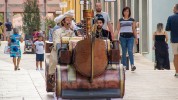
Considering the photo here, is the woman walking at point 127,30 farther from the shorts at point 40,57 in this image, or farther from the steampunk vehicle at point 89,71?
the shorts at point 40,57

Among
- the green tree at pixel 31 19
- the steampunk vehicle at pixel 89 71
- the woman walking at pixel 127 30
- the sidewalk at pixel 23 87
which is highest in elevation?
the green tree at pixel 31 19

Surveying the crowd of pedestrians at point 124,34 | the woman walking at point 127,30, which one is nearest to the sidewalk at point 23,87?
the crowd of pedestrians at point 124,34

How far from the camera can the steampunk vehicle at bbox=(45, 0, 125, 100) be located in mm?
9492

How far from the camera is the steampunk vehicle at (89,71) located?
949cm

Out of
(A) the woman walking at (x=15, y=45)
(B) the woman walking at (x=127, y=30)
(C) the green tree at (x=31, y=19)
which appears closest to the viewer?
(B) the woman walking at (x=127, y=30)

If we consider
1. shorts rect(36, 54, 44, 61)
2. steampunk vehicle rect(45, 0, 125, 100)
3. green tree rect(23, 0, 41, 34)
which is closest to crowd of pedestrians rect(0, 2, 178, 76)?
shorts rect(36, 54, 44, 61)

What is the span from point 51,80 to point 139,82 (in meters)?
3.03

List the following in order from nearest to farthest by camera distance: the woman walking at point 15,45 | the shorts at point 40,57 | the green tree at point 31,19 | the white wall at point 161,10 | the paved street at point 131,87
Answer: the paved street at point 131,87
the woman walking at point 15,45
the shorts at point 40,57
the white wall at point 161,10
the green tree at point 31,19

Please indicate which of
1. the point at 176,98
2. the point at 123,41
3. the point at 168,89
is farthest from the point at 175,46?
the point at 176,98

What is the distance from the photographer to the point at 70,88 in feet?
31.6

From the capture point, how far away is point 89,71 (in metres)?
9.55

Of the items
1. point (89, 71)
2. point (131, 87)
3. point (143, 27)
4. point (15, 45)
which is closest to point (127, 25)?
point (131, 87)

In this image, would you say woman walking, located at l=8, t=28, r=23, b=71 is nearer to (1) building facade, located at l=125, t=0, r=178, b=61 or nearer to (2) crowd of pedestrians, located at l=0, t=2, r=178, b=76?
(2) crowd of pedestrians, located at l=0, t=2, r=178, b=76

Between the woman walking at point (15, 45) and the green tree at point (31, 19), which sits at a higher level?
the green tree at point (31, 19)
